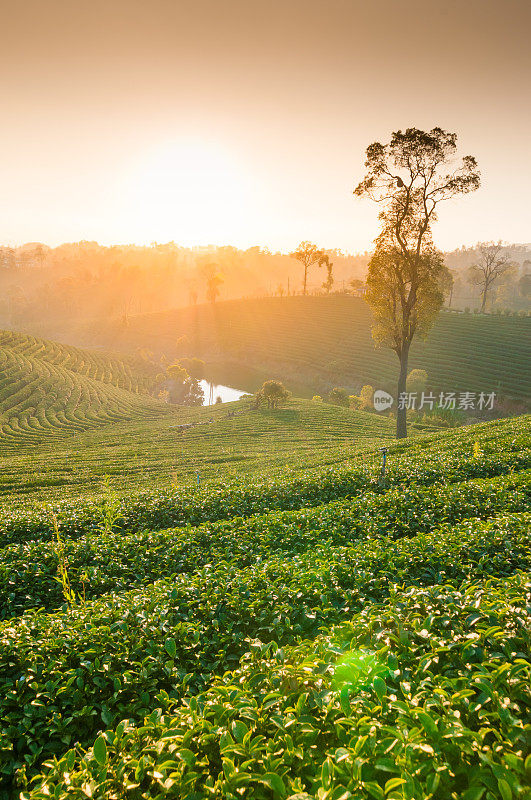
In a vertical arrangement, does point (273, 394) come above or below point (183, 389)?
above

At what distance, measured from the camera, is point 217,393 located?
302ft

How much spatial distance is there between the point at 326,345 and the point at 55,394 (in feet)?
182

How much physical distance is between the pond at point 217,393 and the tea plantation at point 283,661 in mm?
76175

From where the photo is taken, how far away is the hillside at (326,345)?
6700 centimetres

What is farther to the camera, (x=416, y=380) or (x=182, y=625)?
(x=416, y=380)

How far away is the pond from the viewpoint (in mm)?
87188

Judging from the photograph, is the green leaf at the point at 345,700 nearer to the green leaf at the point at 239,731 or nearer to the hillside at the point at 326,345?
the green leaf at the point at 239,731

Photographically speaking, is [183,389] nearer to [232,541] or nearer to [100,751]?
[232,541]

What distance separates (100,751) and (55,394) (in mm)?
70982

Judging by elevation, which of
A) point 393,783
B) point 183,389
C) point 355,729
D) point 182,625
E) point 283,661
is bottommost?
point 183,389

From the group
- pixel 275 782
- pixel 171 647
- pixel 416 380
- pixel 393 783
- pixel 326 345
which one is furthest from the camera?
pixel 326 345

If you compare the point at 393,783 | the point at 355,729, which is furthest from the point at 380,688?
the point at 393,783

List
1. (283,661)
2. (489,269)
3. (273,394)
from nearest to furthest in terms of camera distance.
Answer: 1. (283,661)
2. (273,394)
3. (489,269)

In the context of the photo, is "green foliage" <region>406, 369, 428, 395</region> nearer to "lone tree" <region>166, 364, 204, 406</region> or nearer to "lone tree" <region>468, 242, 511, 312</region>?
"lone tree" <region>166, 364, 204, 406</region>
